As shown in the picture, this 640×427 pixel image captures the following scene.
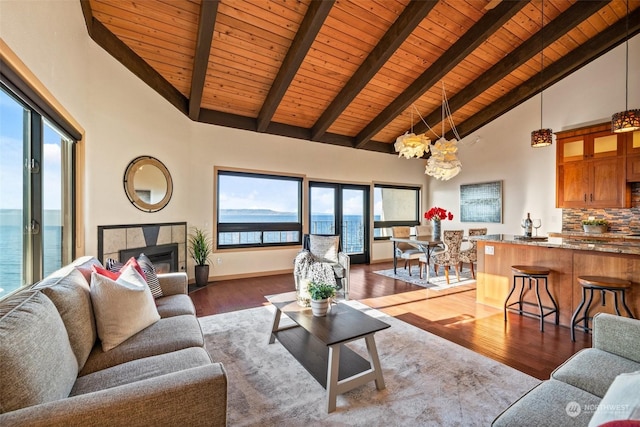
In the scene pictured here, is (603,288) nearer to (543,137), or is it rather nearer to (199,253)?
(543,137)

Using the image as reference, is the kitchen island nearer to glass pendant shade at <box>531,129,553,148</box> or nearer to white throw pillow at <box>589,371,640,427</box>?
glass pendant shade at <box>531,129,553,148</box>

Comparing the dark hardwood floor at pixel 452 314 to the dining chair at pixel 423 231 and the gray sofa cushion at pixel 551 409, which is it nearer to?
the gray sofa cushion at pixel 551 409

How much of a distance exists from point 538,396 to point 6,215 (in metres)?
3.05

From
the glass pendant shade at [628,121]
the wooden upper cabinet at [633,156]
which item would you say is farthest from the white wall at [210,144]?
the glass pendant shade at [628,121]

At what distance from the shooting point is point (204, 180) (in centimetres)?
511

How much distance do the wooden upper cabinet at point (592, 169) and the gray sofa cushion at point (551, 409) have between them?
5147 mm

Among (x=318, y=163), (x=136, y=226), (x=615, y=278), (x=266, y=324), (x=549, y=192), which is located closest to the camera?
(x=615, y=278)

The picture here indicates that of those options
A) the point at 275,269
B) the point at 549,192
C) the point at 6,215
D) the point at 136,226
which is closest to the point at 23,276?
the point at 6,215

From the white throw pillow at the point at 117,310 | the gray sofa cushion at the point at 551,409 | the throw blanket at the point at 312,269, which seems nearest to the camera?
the gray sofa cushion at the point at 551,409

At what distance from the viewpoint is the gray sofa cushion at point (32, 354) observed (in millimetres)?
958

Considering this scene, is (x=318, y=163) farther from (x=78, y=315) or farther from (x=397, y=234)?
(x=78, y=315)

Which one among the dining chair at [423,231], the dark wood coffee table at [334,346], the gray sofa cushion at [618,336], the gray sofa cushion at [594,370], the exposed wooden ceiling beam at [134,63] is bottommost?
the dark wood coffee table at [334,346]

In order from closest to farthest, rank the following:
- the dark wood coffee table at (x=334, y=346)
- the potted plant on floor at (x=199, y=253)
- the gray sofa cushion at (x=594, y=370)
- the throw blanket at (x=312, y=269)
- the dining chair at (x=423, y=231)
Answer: the gray sofa cushion at (x=594, y=370) → the dark wood coffee table at (x=334, y=346) → the throw blanket at (x=312, y=269) → the potted plant on floor at (x=199, y=253) → the dining chair at (x=423, y=231)

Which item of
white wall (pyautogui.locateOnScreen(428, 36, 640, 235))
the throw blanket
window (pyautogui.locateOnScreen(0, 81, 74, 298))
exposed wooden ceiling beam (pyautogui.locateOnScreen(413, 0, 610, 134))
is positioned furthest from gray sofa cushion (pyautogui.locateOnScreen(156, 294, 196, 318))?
white wall (pyautogui.locateOnScreen(428, 36, 640, 235))
